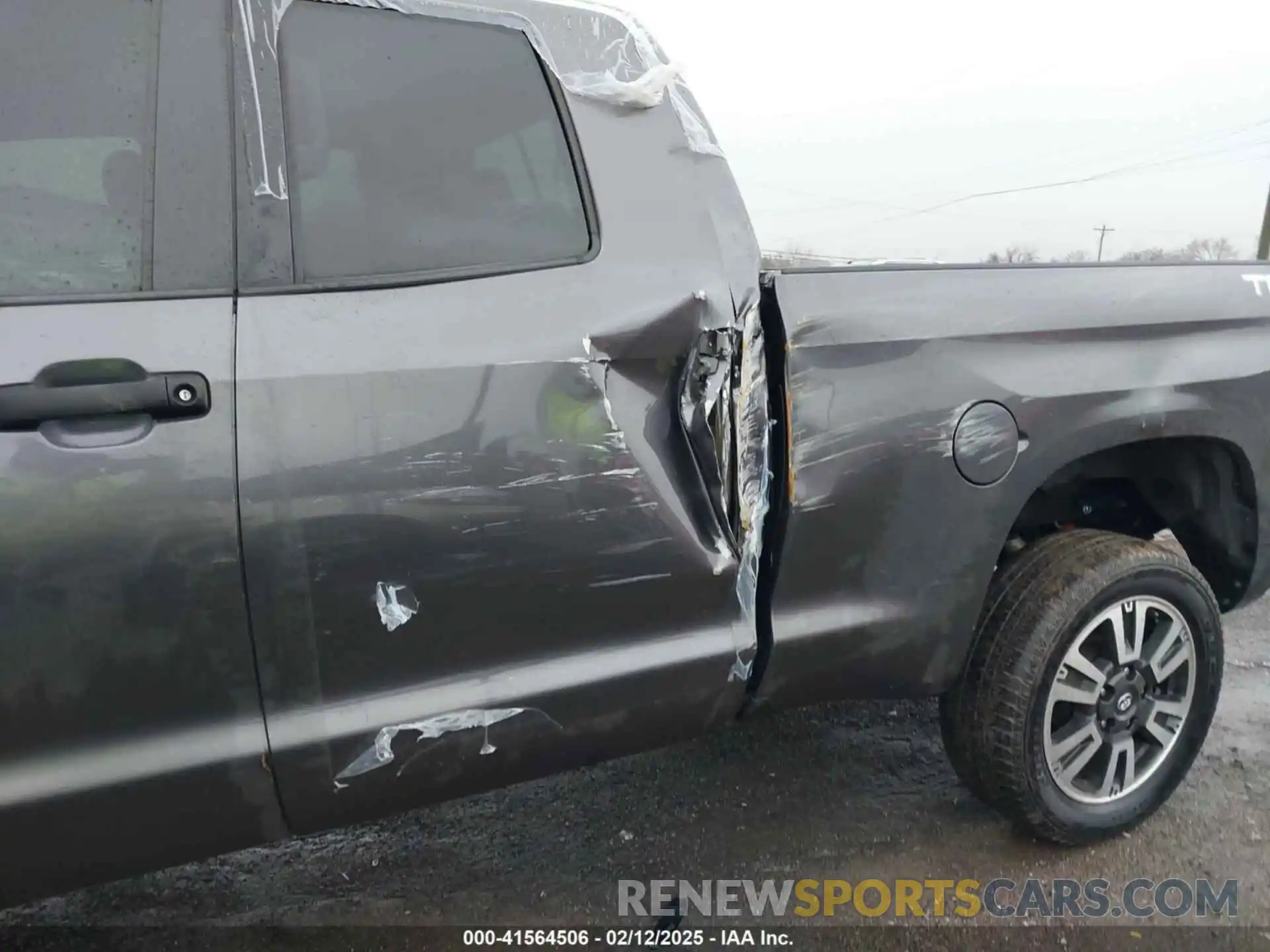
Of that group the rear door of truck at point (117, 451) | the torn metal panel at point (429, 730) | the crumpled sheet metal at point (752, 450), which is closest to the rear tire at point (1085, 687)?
the crumpled sheet metal at point (752, 450)

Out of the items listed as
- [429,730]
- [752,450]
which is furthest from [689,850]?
[752,450]

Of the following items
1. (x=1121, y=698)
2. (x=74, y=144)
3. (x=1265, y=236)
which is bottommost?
(x=1121, y=698)

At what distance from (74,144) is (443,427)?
753mm

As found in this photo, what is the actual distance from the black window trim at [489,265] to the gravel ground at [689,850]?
1.53m

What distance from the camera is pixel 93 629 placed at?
1429mm

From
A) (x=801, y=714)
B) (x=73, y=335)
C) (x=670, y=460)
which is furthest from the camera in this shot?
(x=801, y=714)

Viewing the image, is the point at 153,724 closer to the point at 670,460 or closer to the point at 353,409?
the point at 353,409

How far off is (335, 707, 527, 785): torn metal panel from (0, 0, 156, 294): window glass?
0.88m

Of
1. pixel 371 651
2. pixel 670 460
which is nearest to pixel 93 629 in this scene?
pixel 371 651

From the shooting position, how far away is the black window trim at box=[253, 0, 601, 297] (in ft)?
5.17

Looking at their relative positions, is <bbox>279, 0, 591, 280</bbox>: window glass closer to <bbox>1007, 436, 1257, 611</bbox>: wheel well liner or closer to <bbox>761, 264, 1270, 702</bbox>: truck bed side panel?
<bbox>761, 264, 1270, 702</bbox>: truck bed side panel

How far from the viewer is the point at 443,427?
159 centimetres

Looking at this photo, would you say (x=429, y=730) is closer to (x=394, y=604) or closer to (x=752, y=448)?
(x=394, y=604)

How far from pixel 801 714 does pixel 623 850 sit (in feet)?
3.25
